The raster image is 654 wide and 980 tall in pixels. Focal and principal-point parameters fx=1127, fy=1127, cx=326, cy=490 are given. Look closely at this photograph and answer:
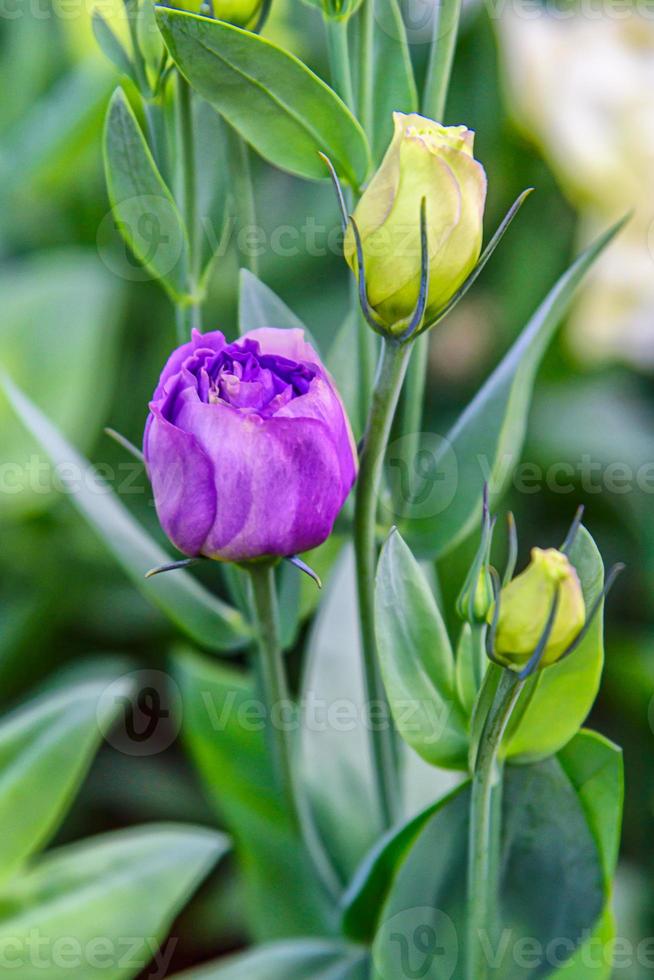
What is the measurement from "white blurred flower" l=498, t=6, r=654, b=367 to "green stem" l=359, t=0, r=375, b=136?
1.06ft

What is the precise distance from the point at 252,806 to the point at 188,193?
282mm

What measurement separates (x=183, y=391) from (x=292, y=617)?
0.13 m

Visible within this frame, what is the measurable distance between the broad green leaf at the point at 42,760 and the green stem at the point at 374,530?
0.14 meters

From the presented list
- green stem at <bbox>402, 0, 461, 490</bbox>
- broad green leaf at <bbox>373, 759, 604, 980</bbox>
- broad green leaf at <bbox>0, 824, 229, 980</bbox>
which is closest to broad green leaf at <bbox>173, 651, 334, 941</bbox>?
broad green leaf at <bbox>0, 824, 229, 980</bbox>

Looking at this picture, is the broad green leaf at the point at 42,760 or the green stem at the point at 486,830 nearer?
the green stem at the point at 486,830

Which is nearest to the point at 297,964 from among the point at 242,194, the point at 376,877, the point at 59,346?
the point at 376,877

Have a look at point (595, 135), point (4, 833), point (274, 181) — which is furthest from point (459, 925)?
→ point (274, 181)

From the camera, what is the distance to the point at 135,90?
0.32 m

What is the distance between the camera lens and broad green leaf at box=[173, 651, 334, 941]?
1.62 ft

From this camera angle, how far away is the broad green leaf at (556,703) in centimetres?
31

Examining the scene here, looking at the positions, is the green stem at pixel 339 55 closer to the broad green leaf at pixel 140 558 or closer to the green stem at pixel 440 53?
the green stem at pixel 440 53

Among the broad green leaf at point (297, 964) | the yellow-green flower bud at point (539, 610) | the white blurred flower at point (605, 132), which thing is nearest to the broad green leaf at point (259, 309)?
the yellow-green flower bud at point (539, 610)

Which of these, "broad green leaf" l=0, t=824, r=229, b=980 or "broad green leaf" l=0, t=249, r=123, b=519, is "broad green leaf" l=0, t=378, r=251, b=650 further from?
"broad green leaf" l=0, t=249, r=123, b=519

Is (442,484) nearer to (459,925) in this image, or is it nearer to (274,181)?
(459,925)
